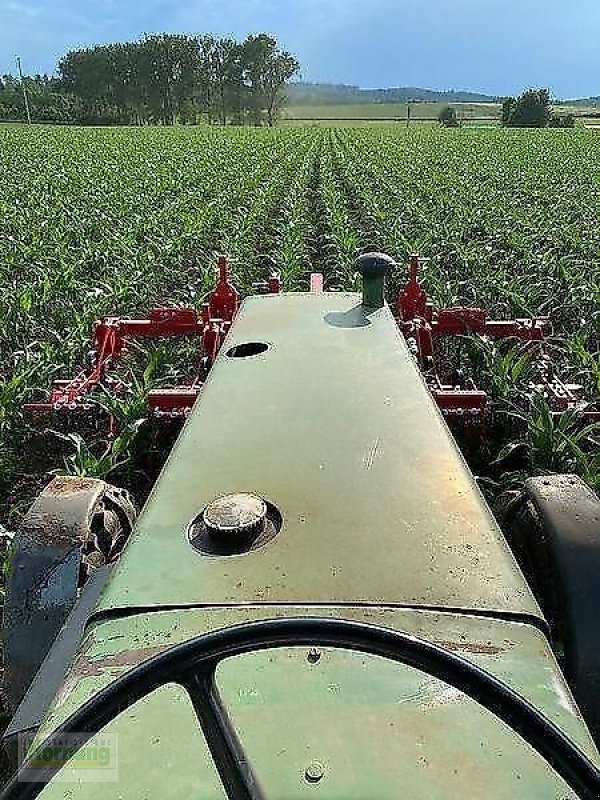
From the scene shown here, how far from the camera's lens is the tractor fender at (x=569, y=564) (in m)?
2.13

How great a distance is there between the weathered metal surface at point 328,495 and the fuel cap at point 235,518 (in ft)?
0.16

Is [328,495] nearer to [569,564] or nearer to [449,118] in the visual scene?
[569,564]

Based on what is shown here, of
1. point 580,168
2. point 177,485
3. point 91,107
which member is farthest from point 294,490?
point 91,107

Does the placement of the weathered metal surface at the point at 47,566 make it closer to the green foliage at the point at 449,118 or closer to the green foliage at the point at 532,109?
the green foliage at the point at 532,109

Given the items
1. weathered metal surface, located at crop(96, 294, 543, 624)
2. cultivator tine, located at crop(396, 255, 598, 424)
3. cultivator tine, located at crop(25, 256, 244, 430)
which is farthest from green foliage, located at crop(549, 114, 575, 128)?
weathered metal surface, located at crop(96, 294, 543, 624)

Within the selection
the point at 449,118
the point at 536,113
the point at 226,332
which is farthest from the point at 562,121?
the point at 226,332

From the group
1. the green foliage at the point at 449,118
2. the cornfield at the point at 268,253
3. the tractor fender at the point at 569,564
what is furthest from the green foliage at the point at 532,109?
the tractor fender at the point at 569,564

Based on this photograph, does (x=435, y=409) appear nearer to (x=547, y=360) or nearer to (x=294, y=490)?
(x=294, y=490)

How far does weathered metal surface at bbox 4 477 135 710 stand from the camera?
2352mm

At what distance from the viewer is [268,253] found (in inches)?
428

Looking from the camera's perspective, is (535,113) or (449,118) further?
(449,118)

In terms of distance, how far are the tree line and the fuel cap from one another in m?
78.1

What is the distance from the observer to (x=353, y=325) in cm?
326

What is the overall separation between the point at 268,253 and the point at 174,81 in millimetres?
75770
